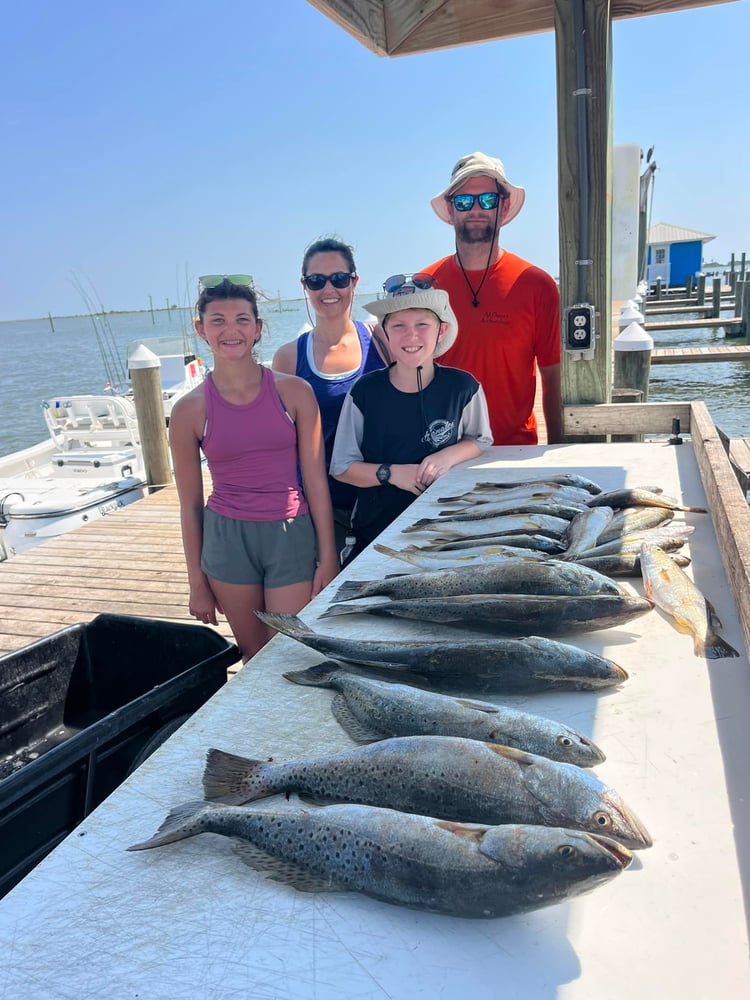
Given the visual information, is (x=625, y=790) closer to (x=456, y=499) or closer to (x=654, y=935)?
(x=654, y=935)

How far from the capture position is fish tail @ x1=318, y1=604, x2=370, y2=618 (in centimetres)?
208

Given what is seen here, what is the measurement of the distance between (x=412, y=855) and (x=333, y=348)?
3.02 meters

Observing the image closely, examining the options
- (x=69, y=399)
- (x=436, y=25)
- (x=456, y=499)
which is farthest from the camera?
(x=69, y=399)

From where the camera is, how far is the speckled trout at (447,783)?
3.84 feet

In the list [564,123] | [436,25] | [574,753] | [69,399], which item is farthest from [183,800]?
[69,399]

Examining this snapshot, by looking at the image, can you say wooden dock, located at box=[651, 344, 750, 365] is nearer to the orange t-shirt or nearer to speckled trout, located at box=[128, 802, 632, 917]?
the orange t-shirt

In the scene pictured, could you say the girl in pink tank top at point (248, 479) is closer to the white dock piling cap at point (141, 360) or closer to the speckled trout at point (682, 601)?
the speckled trout at point (682, 601)

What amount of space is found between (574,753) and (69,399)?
13879mm

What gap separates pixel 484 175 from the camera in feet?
13.4

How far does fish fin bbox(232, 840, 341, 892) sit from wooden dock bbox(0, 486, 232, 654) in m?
3.83

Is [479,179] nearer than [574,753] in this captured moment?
No

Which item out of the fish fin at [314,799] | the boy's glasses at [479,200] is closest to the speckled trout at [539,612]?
the fish fin at [314,799]

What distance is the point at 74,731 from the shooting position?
126 inches

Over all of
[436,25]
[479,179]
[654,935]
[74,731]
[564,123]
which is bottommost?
[74,731]
